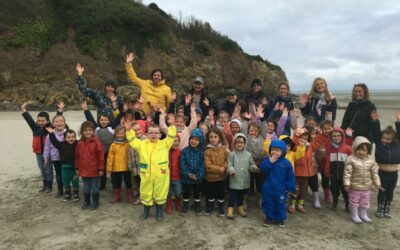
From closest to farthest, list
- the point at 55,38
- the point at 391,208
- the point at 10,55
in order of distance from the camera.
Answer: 1. the point at 391,208
2. the point at 10,55
3. the point at 55,38

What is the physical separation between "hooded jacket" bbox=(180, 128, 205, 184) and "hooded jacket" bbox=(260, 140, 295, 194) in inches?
42.3

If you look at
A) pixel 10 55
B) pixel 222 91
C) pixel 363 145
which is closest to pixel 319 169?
pixel 363 145

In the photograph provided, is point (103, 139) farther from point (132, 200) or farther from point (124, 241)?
point (124, 241)

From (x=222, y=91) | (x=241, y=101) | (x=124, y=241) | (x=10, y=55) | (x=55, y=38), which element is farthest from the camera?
(x=222, y=91)

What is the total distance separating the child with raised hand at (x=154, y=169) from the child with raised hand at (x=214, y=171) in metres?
0.66

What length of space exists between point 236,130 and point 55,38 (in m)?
22.6

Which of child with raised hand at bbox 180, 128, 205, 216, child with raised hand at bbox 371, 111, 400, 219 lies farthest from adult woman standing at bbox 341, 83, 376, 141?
child with raised hand at bbox 180, 128, 205, 216

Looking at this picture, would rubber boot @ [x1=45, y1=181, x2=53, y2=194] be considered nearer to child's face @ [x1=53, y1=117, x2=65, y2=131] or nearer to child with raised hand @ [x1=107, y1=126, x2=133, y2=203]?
child's face @ [x1=53, y1=117, x2=65, y2=131]

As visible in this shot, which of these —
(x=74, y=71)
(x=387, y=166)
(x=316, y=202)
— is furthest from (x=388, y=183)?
(x=74, y=71)

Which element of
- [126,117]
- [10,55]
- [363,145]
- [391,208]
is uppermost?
[10,55]

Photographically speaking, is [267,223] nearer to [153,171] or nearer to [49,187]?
[153,171]

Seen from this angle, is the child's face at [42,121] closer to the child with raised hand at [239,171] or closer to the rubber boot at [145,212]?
the rubber boot at [145,212]

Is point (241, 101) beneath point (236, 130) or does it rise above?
A: above

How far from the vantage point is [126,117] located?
605cm
